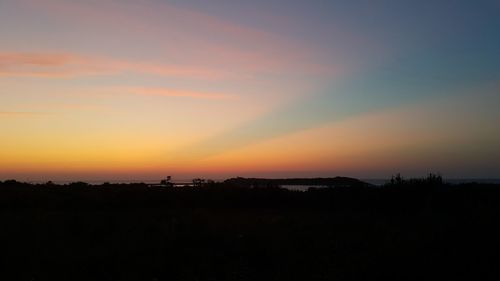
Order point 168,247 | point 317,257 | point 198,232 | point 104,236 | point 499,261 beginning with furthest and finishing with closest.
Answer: point 104,236
point 198,232
point 168,247
point 317,257
point 499,261

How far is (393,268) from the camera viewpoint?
406 inches

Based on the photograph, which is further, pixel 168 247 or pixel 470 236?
pixel 168 247

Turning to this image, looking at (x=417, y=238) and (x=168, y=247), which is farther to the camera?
(x=168, y=247)

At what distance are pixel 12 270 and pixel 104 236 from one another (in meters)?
5.28

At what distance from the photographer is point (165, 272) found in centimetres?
1159

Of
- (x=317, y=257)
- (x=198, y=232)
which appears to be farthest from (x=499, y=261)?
(x=198, y=232)

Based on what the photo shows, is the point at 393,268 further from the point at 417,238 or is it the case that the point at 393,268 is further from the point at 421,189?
the point at 421,189

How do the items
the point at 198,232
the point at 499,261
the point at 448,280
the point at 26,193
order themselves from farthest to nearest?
the point at 26,193, the point at 198,232, the point at 499,261, the point at 448,280

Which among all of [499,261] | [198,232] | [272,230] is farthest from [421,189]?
[499,261]

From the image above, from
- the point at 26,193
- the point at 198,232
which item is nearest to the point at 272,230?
the point at 198,232

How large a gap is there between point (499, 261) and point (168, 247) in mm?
7695

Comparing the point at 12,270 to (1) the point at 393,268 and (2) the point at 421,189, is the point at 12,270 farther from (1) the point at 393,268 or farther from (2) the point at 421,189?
(2) the point at 421,189

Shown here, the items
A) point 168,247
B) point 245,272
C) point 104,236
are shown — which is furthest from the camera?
point 104,236

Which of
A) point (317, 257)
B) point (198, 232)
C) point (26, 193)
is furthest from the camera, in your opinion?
point (26, 193)
